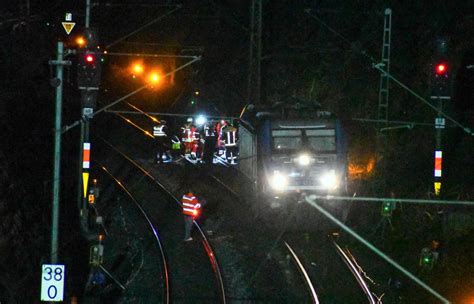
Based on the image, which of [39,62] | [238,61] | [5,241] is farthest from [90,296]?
[238,61]

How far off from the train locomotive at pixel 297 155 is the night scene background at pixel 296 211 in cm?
138

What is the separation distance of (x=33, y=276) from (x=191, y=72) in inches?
937

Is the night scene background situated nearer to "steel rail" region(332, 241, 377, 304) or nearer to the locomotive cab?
"steel rail" region(332, 241, 377, 304)

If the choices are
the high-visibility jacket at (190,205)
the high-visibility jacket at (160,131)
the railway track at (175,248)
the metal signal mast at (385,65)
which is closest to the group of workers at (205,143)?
the high-visibility jacket at (160,131)

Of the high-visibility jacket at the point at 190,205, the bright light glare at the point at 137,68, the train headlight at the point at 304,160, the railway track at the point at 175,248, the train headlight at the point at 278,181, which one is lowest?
the railway track at the point at 175,248

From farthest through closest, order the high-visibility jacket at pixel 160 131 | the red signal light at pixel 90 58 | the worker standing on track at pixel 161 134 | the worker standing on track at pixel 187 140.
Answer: the high-visibility jacket at pixel 160 131
the worker standing on track at pixel 161 134
the worker standing on track at pixel 187 140
the red signal light at pixel 90 58

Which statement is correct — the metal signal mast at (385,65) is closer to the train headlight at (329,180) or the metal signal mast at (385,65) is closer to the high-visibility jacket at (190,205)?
the train headlight at (329,180)

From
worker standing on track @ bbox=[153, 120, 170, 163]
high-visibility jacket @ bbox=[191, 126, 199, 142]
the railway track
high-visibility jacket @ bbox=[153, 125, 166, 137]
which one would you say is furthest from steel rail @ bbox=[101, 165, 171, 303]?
high-visibility jacket @ bbox=[153, 125, 166, 137]

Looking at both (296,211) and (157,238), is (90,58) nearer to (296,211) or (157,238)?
(157,238)

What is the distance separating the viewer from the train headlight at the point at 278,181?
2245cm

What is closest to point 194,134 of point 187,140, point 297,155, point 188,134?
point 188,134

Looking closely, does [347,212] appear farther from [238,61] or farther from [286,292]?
[238,61]

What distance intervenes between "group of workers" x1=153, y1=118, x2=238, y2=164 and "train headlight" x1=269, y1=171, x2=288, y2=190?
11.2 m

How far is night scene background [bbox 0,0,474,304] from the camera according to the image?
19984 millimetres
